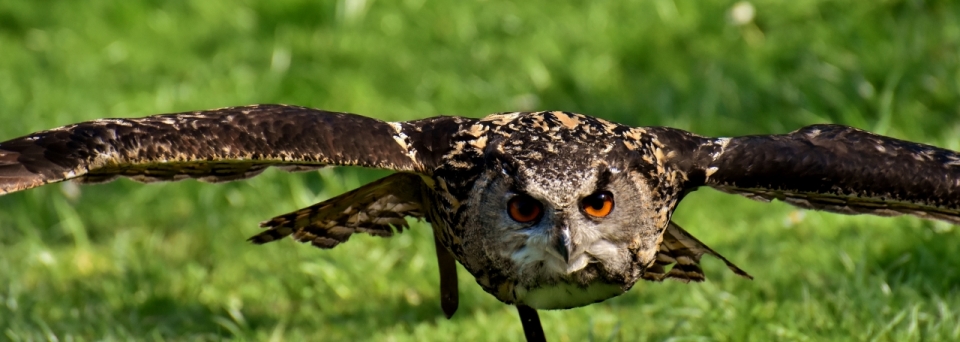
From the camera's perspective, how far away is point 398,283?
599cm

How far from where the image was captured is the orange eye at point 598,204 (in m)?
3.99

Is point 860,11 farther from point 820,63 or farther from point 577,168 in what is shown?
point 577,168

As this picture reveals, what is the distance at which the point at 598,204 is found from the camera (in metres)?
4.01

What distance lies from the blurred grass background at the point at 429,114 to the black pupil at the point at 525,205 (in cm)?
116

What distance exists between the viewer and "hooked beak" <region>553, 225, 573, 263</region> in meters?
3.93

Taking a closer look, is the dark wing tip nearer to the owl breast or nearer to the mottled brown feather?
the mottled brown feather

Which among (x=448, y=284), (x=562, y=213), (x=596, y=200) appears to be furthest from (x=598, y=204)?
(x=448, y=284)

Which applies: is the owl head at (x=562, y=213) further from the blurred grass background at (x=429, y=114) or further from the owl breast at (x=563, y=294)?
the blurred grass background at (x=429, y=114)

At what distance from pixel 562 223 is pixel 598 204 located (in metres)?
0.15

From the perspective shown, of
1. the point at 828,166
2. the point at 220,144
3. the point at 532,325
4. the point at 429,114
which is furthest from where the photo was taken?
the point at 429,114

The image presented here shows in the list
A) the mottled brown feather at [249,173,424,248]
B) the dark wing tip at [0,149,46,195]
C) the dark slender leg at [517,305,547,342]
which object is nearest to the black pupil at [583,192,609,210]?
the dark slender leg at [517,305,547,342]

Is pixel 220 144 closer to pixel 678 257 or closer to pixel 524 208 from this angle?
pixel 524 208

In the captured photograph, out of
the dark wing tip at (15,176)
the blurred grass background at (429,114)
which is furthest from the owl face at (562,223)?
the dark wing tip at (15,176)

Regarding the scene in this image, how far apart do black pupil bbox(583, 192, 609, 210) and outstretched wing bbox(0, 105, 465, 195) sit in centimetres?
55
